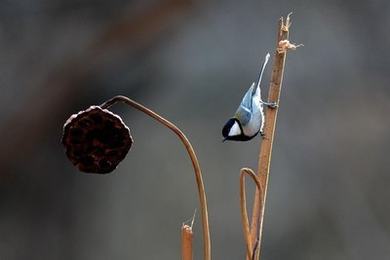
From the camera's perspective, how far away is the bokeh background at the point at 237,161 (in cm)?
136

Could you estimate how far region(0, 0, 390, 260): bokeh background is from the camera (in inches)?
53.6

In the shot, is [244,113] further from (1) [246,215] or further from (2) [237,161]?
(2) [237,161]

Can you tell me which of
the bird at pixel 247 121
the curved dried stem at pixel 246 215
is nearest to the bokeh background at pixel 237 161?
the bird at pixel 247 121

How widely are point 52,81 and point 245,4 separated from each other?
1.54 feet

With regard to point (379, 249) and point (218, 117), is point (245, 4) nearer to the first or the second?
point (218, 117)

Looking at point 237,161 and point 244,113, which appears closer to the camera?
point 244,113

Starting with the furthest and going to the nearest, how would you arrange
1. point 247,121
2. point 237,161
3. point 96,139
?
point 237,161
point 247,121
point 96,139

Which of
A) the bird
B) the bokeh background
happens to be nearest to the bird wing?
the bird

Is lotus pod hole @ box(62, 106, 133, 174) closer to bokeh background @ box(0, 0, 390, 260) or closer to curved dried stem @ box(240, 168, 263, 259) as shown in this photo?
curved dried stem @ box(240, 168, 263, 259)

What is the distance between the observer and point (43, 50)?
1310mm

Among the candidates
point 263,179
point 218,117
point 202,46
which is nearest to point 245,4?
point 202,46

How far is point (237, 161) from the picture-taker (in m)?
1.37

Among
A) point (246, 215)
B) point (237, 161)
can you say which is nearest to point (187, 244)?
point (246, 215)

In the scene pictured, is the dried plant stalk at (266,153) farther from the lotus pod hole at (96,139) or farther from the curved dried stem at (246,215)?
the lotus pod hole at (96,139)
